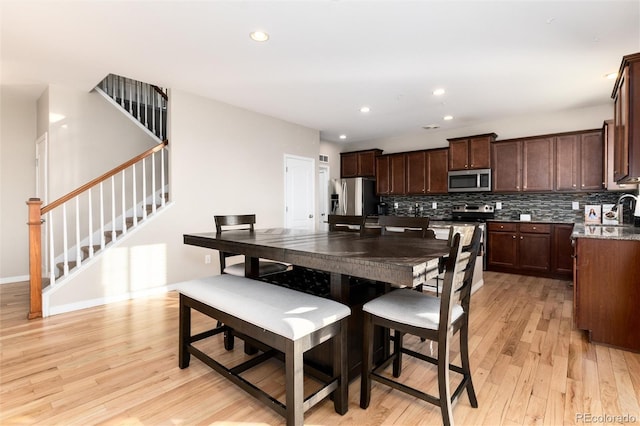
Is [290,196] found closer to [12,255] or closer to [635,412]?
[12,255]

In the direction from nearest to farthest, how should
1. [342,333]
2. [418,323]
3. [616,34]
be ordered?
[418,323]
[342,333]
[616,34]

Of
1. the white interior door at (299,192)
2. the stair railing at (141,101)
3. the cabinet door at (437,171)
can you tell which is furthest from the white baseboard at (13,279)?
the cabinet door at (437,171)

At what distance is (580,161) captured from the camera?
469cm

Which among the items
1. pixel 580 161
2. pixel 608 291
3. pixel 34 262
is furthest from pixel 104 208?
pixel 580 161

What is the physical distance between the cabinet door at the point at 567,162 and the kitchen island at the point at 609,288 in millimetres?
2666

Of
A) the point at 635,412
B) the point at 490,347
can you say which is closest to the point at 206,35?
the point at 490,347

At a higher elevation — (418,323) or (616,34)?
(616,34)

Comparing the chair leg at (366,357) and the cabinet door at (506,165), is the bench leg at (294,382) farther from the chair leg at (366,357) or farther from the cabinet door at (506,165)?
the cabinet door at (506,165)

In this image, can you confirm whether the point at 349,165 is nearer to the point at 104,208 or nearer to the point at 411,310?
the point at 104,208

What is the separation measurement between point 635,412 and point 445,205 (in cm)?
483

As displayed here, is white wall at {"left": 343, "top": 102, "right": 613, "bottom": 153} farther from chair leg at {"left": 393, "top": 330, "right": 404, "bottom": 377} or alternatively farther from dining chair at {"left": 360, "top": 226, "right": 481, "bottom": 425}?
chair leg at {"left": 393, "top": 330, "right": 404, "bottom": 377}

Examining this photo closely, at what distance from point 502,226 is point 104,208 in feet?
20.4

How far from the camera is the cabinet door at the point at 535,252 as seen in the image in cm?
480

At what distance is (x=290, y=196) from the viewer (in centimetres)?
573
